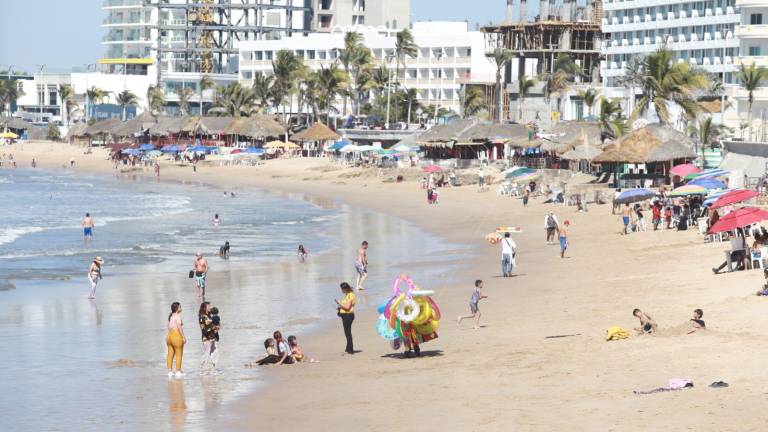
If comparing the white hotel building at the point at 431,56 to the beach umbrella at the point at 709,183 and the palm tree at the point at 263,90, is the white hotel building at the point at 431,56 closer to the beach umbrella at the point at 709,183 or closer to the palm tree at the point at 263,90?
the palm tree at the point at 263,90

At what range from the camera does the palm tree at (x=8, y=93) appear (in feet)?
528

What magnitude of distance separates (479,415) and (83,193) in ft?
204

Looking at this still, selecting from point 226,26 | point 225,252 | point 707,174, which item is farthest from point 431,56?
point 225,252

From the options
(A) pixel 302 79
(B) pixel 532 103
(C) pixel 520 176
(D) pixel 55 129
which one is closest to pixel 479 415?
(C) pixel 520 176

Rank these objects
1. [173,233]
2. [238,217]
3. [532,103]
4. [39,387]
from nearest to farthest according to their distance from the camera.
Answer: [39,387] < [173,233] < [238,217] < [532,103]

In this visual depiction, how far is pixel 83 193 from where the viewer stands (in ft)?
244

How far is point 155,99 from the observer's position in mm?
146250

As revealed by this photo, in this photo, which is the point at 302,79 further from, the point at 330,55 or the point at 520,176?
the point at 520,176

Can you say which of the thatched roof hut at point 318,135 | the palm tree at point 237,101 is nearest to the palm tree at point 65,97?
the palm tree at point 237,101

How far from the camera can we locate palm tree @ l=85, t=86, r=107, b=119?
15488cm

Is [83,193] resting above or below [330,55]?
below

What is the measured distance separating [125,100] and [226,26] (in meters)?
15.0

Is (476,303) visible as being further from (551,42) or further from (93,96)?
(93,96)

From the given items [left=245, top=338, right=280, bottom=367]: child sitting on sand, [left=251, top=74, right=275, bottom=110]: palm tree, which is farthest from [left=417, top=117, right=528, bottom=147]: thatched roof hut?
[left=245, top=338, right=280, bottom=367]: child sitting on sand
